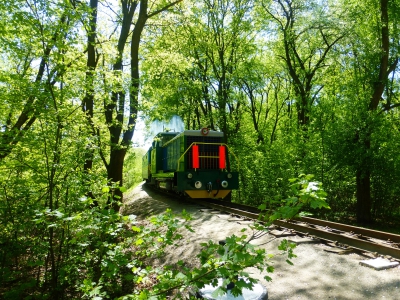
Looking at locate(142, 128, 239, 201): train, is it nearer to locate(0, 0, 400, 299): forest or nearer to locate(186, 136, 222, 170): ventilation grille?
locate(186, 136, 222, 170): ventilation grille

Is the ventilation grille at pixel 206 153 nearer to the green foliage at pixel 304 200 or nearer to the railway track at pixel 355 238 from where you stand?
the railway track at pixel 355 238

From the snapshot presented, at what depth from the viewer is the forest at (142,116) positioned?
454 centimetres

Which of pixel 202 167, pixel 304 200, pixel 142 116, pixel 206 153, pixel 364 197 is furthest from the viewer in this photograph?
pixel 206 153

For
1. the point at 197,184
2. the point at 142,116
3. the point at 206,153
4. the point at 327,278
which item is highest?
the point at 142,116

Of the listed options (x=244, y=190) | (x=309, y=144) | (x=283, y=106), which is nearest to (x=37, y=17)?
(x=309, y=144)

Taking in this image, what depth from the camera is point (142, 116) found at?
33.3 feet

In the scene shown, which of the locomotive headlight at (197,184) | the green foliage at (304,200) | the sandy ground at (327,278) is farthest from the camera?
the locomotive headlight at (197,184)

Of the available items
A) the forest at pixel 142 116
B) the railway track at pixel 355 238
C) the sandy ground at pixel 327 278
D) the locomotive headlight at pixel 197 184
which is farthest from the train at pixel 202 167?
the sandy ground at pixel 327 278

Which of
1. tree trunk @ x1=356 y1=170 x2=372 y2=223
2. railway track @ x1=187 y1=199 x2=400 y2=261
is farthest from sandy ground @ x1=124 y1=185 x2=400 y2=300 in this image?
tree trunk @ x1=356 y1=170 x2=372 y2=223

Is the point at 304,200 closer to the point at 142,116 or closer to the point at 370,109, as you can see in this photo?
the point at 142,116

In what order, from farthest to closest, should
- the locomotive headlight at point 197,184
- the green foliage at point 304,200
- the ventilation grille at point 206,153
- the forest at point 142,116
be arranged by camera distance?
1. the ventilation grille at point 206,153
2. the locomotive headlight at point 197,184
3. the forest at point 142,116
4. the green foliage at point 304,200

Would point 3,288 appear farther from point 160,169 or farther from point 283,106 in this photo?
Answer: point 283,106

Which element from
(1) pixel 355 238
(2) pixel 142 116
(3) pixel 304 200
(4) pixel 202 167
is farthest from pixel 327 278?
(4) pixel 202 167

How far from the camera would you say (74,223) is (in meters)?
4.74
